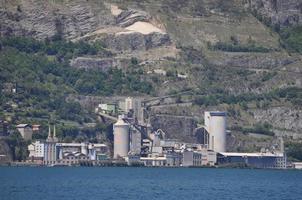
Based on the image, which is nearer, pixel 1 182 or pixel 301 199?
pixel 301 199

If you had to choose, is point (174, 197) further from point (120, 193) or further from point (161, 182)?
point (161, 182)

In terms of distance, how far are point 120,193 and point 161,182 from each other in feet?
71.8

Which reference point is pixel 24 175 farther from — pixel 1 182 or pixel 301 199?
pixel 301 199

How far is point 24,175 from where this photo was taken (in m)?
193

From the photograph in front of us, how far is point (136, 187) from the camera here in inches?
6772

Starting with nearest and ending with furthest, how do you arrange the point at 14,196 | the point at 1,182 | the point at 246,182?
the point at 14,196, the point at 1,182, the point at 246,182

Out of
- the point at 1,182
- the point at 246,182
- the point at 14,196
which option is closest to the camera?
the point at 14,196

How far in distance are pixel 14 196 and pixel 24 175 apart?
40.9 metres

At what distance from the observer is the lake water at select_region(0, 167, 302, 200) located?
→ 157m

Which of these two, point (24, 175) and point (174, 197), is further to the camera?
point (24, 175)

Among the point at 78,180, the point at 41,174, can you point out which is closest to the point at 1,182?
the point at 78,180

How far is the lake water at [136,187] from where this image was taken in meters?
157

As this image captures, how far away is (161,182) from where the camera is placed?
183 meters

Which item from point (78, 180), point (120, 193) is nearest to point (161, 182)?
point (78, 180)
